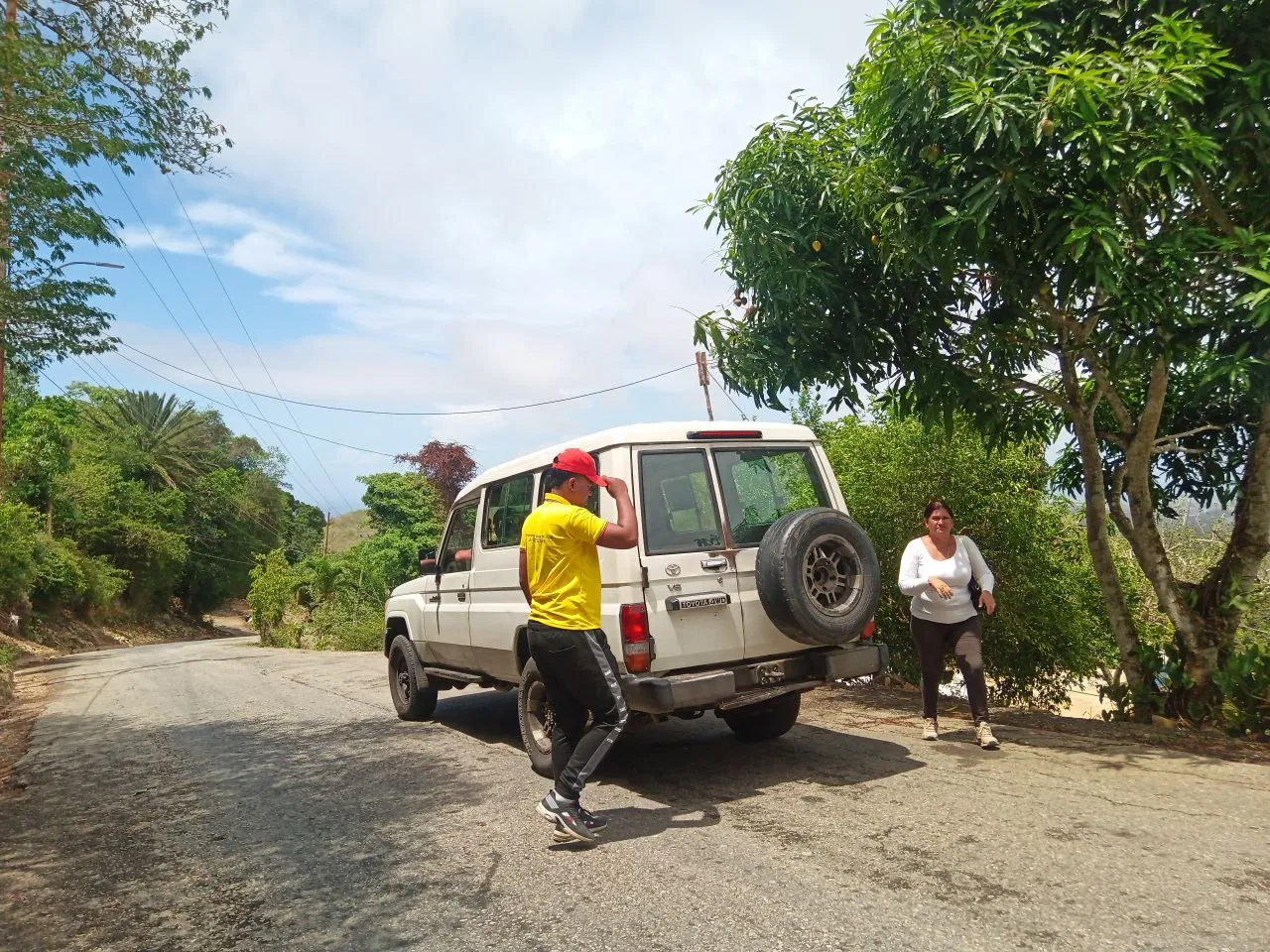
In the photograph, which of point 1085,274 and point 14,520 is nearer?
point 1085,274

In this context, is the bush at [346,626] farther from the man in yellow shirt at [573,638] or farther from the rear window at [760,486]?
the man in yellow shirt at [573,638]

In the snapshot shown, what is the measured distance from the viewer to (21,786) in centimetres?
661

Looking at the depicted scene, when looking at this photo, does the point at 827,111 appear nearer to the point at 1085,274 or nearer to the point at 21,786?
the point at 1085,274

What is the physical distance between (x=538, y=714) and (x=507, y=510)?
1.63 meters

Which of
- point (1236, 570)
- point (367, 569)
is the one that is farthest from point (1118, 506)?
point (367, 569)

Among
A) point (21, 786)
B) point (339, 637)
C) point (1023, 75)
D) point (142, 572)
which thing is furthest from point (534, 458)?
point (142, 572)

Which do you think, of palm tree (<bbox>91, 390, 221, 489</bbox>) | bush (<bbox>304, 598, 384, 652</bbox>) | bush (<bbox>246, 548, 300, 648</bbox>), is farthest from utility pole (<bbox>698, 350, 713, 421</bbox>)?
palm tree (<bbox>91, 390, 221, 489</bbox>)

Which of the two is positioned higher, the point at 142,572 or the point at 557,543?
the point at 142,572

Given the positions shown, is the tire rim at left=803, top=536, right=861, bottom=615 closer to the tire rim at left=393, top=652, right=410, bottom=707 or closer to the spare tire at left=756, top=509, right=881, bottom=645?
the spare tire at left=756, top=509, right=881, bottom=645

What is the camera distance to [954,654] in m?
6.22

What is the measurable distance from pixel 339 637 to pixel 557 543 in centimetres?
2729

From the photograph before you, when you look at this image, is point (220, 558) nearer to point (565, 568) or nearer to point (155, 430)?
point (155, 430)

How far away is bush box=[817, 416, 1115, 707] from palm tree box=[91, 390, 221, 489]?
51.8m

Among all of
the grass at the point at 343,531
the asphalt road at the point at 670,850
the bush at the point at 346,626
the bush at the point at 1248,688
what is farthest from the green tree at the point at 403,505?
the grass at the point at 343,531
